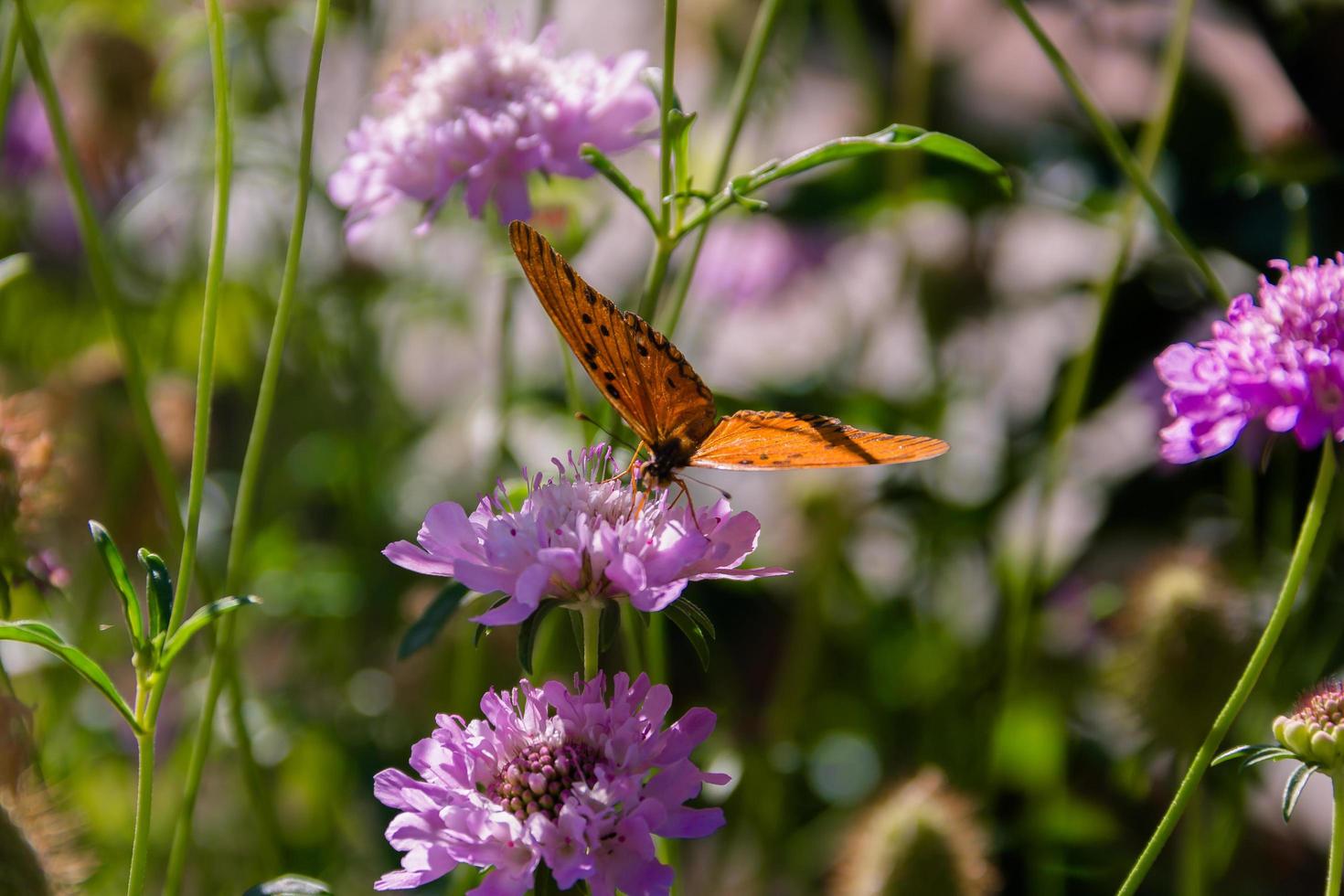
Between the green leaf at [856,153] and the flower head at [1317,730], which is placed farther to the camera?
the green leaf at [856,153]

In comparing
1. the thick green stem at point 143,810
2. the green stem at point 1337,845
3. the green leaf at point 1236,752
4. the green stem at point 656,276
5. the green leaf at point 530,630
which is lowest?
the thick green stem at point 143,810

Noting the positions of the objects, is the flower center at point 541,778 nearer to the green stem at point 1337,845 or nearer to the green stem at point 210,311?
the green stem at point 210,311

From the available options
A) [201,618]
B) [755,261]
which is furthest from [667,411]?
[755,261]

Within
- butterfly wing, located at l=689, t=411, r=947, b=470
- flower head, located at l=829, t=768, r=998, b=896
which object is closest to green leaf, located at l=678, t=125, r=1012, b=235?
butterfly wing, located at l=689, t=411, r=947, b=470

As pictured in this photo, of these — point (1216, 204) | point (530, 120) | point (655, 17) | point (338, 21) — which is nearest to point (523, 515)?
point (530, 120)

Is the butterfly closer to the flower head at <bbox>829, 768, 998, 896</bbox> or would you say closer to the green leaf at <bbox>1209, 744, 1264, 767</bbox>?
the green leaf at <bbox>1209, 744, 1264, 767</bbox>

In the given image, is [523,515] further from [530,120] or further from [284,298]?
[530,120]

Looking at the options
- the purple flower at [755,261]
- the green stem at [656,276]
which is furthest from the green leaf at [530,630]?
the purple flower at [755,261]

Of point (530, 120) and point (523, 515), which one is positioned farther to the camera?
point (530, 120)
